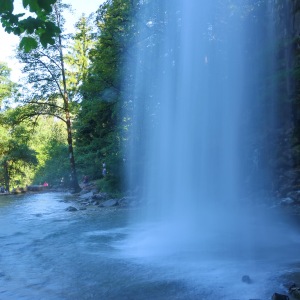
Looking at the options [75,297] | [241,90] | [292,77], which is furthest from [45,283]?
[241,90]

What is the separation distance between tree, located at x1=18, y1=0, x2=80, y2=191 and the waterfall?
7.04m

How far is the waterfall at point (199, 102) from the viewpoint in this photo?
17500 mm

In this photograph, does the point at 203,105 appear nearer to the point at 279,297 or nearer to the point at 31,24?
the point at 279,297

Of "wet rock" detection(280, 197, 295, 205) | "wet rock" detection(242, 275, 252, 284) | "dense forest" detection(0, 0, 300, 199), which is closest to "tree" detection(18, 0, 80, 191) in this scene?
"dense forest" detection(0, 0, 300, 199)

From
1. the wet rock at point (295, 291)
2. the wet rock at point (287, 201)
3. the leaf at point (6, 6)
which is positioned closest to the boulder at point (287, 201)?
the wet rock at point (287, 201)

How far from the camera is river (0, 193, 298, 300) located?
5.11m

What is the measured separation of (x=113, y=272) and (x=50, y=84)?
Result: 20878 mm

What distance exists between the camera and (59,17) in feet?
80.9

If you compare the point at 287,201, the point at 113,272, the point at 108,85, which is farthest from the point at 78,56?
the point at 113,272

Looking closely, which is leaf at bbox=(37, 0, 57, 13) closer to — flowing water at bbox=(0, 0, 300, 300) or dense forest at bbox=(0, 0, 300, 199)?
flowing water at bbox=(0, 0, 300, 300)

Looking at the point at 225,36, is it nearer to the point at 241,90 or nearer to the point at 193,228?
the point at 241,90

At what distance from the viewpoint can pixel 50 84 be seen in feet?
82.3

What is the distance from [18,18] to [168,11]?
633 inches

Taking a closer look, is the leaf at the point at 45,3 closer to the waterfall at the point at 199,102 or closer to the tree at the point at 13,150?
the waterfall at the point at 199,102
